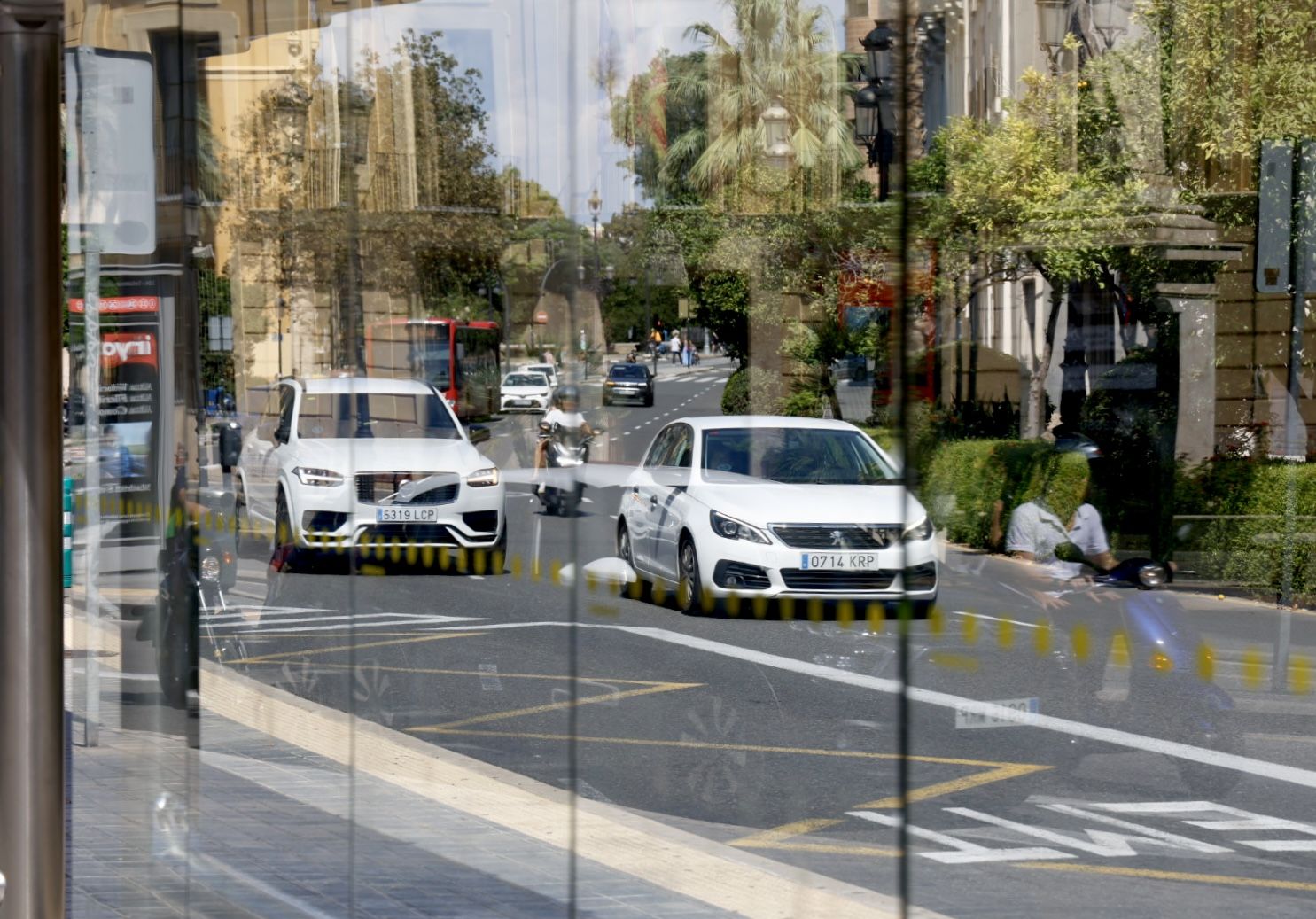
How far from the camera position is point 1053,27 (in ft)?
12.2

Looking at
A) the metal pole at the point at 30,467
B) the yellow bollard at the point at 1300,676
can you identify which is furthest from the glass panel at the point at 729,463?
the metal pole at the point at 30,467

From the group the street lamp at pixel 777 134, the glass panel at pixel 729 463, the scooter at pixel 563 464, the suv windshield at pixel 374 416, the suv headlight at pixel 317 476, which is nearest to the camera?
the glass panel at pixel 729 463

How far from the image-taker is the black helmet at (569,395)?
14.5 feet

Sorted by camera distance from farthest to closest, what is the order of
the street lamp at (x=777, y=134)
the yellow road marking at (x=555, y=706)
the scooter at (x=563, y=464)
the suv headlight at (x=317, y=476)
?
the suv headlight at (x=317, y=476) → the scooter at (x=563, y=464) → the yellow road marking at (x=555, y=706) → the street lamp at (x=777, y=134)

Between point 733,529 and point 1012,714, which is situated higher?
point 733,529

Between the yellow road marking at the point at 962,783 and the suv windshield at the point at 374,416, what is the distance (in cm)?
178

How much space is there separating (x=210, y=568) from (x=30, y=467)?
2126mm

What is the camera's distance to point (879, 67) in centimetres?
393

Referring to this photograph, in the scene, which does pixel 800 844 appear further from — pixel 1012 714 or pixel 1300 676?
pixel 1300 676

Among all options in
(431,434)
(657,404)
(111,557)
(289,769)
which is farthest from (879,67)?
(111,557)

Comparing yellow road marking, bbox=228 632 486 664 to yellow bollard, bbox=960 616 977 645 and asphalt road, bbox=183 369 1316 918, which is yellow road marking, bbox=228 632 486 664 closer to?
asphalt road, bbox=183 369 1316 918

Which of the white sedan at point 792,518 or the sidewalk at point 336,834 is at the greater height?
the white sedan at point 792,518

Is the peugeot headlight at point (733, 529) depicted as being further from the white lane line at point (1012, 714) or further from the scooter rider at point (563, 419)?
the scooter rider at point (563, 419)

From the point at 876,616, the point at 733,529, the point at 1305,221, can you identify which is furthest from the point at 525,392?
the point at 1305,221
